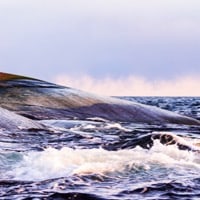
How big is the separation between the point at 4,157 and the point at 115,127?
9919mm

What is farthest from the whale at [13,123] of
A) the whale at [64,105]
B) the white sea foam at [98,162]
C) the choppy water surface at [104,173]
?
the white sea foam at [98,162]

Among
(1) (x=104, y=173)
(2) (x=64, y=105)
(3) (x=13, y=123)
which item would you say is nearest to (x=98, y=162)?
(1) (x=104, y=173)

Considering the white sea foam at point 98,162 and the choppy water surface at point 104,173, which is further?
the white sea foam at point 98,162

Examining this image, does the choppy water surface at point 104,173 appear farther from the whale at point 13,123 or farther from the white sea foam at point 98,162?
the whale at point 13,123

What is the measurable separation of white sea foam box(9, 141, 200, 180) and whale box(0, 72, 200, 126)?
11.5 m

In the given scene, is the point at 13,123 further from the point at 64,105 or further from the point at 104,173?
the point at 104,173

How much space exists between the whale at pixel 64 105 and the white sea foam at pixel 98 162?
452 inches

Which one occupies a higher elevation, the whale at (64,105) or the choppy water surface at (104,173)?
the whale at (64,105)

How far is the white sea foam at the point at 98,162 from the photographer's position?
9938 millimetres

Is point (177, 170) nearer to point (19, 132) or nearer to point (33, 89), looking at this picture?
point (19, 132)

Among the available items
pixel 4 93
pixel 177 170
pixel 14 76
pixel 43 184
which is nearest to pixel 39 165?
pixel 43 184

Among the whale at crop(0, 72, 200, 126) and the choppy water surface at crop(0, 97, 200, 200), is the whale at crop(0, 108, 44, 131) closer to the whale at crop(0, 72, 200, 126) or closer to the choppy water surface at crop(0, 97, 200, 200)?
the whale at crop(0, 72, 200, 126)

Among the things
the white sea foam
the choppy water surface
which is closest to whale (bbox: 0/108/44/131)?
the choppy water surface

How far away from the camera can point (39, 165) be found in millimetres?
10430
